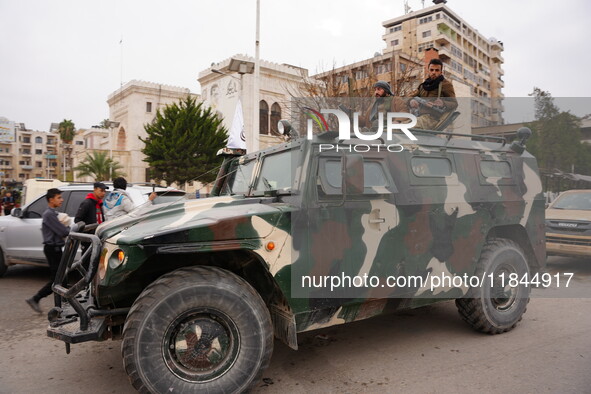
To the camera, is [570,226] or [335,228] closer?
[335,228]

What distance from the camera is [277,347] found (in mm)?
4402

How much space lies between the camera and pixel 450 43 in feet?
194

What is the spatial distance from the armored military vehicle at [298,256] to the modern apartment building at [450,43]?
5397 centimetres

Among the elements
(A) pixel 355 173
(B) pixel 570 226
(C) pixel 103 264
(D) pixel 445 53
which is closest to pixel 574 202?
(B) pixel 570 226

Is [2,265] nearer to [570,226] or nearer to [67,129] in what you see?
[570,226]

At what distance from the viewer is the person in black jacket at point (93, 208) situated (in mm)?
6367

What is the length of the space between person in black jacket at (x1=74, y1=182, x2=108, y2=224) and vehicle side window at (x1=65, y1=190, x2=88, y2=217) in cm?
108

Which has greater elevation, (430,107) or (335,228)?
(430,107)

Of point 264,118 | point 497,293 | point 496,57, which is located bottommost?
point 497,293

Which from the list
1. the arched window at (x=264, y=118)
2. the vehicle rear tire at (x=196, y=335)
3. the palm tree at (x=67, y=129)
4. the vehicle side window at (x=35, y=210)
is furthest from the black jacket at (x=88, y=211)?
the palm tree at (x=67, y=129)

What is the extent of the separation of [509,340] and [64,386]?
4305mm

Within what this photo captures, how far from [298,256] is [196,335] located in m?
0.97

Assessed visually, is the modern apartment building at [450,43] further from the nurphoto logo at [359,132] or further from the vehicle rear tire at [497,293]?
the nurphoto logo at [359,132]

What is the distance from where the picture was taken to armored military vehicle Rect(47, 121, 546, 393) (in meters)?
3.08
